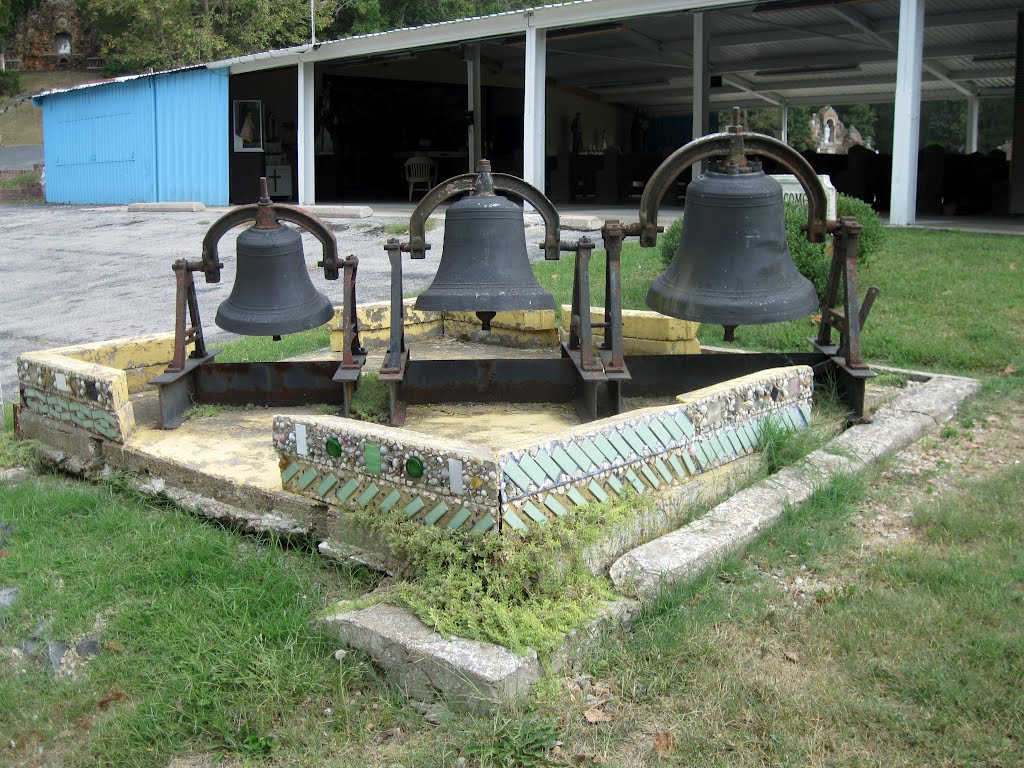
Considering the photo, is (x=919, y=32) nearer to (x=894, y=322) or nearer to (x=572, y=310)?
(x=894, y=322)

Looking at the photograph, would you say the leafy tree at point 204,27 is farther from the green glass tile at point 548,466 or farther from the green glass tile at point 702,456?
the green glass tile at point 548,466

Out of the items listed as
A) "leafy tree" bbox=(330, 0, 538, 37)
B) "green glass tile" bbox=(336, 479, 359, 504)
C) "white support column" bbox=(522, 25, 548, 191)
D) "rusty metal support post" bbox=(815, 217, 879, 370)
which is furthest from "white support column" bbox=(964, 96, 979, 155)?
"green glass tile" bbox=(336, 479, 359, 504)

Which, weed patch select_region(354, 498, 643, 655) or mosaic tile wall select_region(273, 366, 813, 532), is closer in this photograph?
weed patch select_region(354, 498, 643, 655)

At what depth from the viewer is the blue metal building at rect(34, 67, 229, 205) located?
18141mm

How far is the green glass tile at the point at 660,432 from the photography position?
12.0ft

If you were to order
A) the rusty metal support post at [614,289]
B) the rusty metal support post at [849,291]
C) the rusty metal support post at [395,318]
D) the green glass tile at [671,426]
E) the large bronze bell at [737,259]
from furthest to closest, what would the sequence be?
the rusty metal support post at [849,291] → the rusty metal support post at [395,318] → the rusty metal support post at [614,289] → the large bronze bell at [737,259] → the green glass tile at [671,426]

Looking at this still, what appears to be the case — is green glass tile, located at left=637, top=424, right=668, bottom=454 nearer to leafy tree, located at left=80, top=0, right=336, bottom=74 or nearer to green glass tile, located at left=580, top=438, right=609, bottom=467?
green glass tile, located at left=580, top=438, right=609, bottom=467

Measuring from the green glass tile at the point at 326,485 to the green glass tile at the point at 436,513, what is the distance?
503 millimetres

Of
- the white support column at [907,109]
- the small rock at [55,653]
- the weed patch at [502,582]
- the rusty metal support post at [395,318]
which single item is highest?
the white support column at [907,109]

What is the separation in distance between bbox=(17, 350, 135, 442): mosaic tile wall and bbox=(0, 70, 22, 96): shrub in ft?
102

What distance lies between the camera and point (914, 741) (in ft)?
8.28

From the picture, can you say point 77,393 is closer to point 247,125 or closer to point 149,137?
point 149,137

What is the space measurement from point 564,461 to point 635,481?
0.40 m

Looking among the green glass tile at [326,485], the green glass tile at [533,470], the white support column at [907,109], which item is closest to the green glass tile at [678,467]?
the green glass tile at [533,470]
